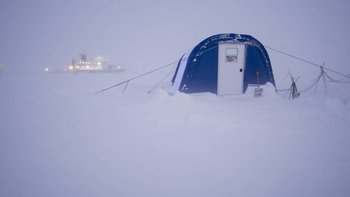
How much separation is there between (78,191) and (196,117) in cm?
410

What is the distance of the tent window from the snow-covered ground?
3994 mm

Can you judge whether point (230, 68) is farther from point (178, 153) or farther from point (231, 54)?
point (178, 153)

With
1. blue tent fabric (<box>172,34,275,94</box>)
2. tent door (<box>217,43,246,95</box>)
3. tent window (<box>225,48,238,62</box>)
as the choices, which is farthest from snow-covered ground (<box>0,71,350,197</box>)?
tent window (<box>225,48,238,62</box>)

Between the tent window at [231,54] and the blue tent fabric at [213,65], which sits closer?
the blue tent fabric at [213,65]

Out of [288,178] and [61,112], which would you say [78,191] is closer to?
[288,178]

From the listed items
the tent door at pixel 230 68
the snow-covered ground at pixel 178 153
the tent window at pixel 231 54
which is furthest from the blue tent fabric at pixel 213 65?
Answer: the snow-covered ground at pixel 178 153

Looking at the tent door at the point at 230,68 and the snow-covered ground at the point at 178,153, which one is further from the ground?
the tent door at the point at 230,68

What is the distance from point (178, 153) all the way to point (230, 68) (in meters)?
7.33

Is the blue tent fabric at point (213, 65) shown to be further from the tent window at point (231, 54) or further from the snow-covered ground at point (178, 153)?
the snow-covered ground at point (178, 153)

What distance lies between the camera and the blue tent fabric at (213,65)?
9.27 meters

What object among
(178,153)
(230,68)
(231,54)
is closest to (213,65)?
(230,68)

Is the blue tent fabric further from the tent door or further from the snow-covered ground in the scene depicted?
the snow-covered ground

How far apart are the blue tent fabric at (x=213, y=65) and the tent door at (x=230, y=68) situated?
8.8 inches

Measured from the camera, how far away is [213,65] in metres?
9.67
